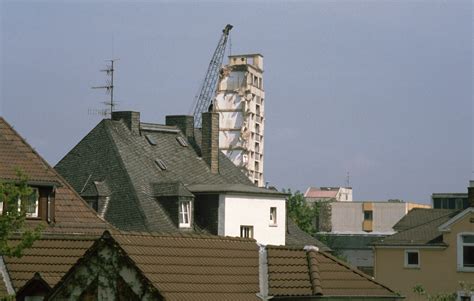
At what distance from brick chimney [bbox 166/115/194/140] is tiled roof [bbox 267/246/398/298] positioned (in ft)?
134

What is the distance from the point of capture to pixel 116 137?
5856 centimetres

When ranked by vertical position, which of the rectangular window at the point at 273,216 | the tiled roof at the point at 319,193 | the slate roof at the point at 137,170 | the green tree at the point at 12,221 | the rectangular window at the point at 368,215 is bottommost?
the green tree at the point at 12,221

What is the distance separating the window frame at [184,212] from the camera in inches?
2161

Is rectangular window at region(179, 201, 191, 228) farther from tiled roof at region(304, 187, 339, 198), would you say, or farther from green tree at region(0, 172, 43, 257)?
tiled roof at region(304, 187, 339, 198)

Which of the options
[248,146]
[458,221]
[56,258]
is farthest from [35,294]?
[248,146]

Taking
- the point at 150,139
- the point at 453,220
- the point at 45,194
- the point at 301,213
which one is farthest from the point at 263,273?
the point at 301,213

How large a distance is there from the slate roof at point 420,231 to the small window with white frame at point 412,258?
1.67 feet

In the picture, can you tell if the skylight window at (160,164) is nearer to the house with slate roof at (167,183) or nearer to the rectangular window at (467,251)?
the house with slate roof at (167,183)

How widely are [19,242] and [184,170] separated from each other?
3486 cm

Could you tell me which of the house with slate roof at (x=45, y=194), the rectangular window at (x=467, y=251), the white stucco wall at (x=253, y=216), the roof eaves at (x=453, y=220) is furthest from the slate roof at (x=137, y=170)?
the house with slate roof at (x=45, y=194)

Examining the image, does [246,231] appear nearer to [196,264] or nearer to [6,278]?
[6,278]

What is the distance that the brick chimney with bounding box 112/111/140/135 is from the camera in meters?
60.1

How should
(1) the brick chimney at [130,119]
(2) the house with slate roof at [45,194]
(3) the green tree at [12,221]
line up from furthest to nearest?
(1) the brick chimney at [130,119] < (2) the house with slate roof at [45,194] < (3) the green tree at [12,221]

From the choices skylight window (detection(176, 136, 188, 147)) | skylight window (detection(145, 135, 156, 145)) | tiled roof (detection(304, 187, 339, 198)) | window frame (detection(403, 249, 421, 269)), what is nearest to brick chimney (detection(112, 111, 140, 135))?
skylight window (detection(145, 135, 156, 145))
